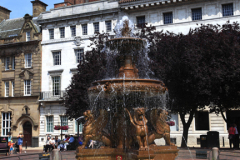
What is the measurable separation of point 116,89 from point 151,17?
78.3 ft

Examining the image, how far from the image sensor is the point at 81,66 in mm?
28516

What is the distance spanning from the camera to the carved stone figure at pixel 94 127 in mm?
12211

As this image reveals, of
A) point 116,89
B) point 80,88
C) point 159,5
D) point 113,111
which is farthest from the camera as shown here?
point 159,5

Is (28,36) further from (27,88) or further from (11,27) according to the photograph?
(27,88)

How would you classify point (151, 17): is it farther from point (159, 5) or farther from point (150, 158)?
point (150, 158)

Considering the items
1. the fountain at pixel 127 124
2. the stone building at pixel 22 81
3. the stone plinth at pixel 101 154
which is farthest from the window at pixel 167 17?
the stone plinth at pixel 101 154

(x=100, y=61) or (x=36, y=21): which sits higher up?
(x=36, y=21)

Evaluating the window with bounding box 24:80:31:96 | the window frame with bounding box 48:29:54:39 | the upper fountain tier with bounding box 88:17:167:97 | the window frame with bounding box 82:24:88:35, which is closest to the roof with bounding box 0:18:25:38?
the window frame with bounding box 48:29:54:39

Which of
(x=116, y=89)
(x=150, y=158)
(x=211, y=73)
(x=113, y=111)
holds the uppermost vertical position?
(x=211, y=73)

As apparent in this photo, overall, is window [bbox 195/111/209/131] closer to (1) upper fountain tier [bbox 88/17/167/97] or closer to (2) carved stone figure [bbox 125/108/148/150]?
(1) upper fountain tier [bbox 88/17/167/97]

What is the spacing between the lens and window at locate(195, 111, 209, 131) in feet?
105

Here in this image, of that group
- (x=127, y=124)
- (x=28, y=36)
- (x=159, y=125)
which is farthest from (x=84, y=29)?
(x=159, y=125)

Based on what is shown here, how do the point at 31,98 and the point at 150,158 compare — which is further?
the point at 31,98

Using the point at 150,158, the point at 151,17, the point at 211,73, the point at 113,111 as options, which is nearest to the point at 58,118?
the point at 151,17
